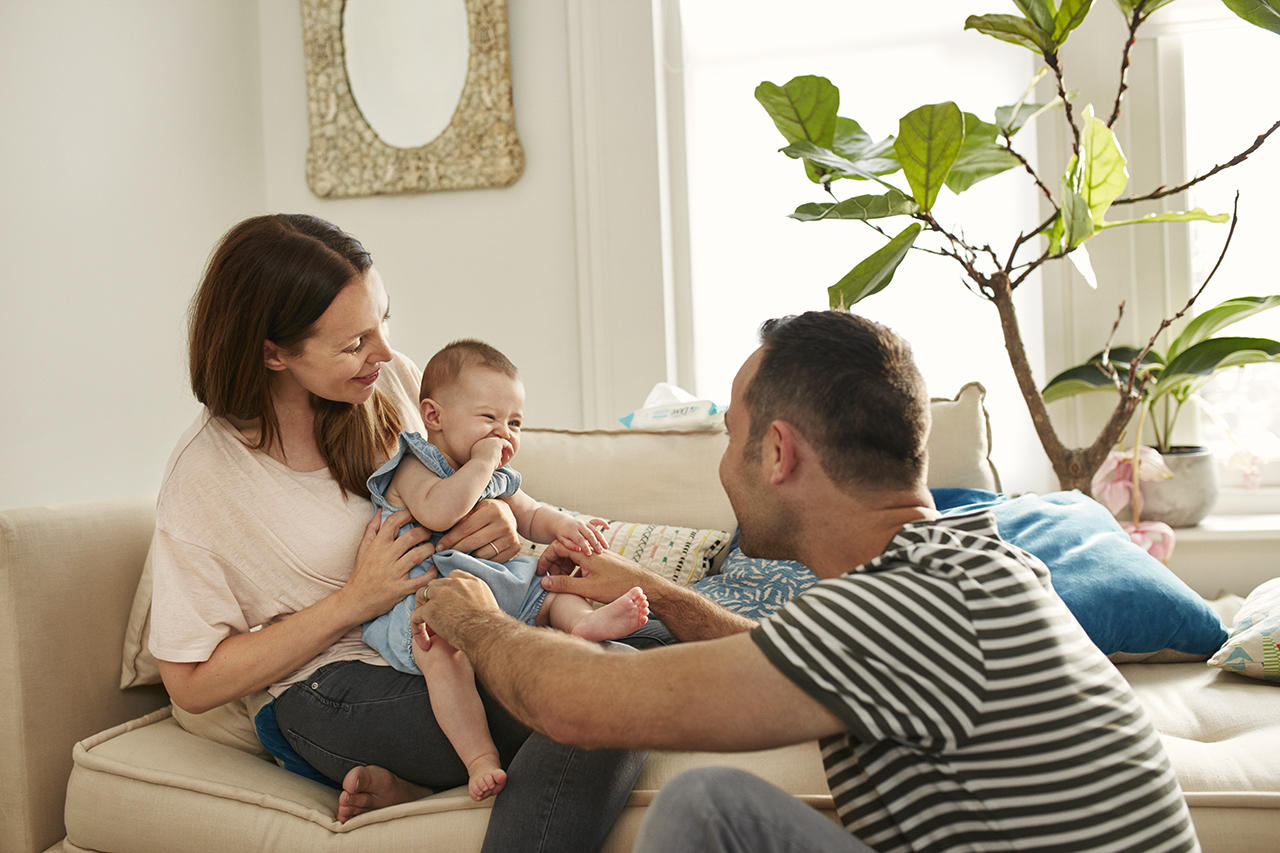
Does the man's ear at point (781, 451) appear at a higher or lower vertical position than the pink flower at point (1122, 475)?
higher

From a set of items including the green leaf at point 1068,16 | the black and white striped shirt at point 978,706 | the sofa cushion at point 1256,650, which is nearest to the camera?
the black and white striped shirt at point 978,706

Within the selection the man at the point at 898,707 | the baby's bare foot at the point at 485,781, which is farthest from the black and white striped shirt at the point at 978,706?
the baby's bare foot at the point at 485,781

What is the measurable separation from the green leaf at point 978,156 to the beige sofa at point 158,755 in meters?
1.20

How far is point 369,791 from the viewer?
1199 mm

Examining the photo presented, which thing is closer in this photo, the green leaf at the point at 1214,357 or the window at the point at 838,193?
the green leaf at the point at 1214,357

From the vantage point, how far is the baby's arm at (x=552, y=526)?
1.42 meters

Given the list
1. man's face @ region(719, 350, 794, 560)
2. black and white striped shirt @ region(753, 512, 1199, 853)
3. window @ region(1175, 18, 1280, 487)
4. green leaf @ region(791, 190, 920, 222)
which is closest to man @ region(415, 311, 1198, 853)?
black and white striped shirt @ region(753, 512, 1199, 853)

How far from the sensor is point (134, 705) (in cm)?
152

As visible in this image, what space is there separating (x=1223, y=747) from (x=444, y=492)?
3.89 feet

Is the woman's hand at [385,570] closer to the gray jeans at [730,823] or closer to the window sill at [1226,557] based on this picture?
the gray jeans at [730,823]

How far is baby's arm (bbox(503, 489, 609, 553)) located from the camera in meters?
1.42

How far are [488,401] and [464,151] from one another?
1.65 meters

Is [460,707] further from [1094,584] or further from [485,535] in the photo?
[1094,584]

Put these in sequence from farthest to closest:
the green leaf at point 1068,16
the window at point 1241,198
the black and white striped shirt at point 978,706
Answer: the window at point 1241,198, the green leaf at point 1068,16, the black and white striped shirt at point 978,706
